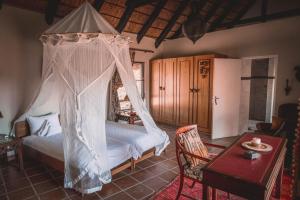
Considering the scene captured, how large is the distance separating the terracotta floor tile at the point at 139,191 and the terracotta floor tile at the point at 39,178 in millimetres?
1299

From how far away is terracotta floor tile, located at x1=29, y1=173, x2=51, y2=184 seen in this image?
10.0 ft

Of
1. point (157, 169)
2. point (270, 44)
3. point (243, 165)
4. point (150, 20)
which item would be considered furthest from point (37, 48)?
point (270, 44)

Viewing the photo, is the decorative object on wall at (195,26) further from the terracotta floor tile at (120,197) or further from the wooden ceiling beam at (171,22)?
the wooden ceiling beam at (171,22)

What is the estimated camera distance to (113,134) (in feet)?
12.6

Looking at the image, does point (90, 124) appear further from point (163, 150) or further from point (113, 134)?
point (163, 150)

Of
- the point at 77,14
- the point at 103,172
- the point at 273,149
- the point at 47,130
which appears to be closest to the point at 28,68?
the point at 47,130

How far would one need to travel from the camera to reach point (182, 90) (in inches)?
236

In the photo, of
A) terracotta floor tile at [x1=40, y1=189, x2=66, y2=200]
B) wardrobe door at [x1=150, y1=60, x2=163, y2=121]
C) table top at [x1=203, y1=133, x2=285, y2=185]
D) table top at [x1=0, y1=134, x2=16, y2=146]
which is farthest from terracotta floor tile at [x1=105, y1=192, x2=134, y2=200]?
wardrobe door at [x1=150, y1=60, x2=163, y2=121]

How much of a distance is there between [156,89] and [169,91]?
1.75 feet

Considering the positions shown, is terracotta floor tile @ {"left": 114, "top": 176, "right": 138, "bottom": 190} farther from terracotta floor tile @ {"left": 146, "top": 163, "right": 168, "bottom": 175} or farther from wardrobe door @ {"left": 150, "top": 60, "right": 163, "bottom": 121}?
wardrobe door @ {"left": 150, "top": 60, "right": 163, "bottom": 121}

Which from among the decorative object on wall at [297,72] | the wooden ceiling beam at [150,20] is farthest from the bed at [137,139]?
the decorative object on wall at [297,72]

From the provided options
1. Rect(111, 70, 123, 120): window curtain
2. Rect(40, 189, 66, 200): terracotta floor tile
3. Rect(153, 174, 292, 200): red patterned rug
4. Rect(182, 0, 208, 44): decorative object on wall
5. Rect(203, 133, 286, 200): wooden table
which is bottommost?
Rect(153, 174, 292, 200): red patterned rug

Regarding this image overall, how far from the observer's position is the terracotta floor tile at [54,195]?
2635 mm

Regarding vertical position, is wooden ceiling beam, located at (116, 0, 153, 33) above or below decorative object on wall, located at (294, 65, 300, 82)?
above
